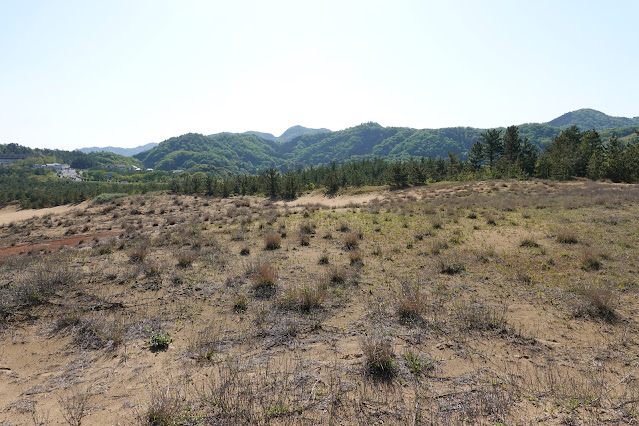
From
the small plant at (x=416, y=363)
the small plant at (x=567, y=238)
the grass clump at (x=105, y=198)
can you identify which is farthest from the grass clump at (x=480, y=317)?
the grass clump at (x=105, y=198)

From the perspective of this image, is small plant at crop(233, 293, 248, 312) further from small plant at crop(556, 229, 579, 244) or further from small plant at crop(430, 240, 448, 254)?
small plant at crop(556, 229, 579, 244)

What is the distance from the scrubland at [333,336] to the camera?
3.69 meters

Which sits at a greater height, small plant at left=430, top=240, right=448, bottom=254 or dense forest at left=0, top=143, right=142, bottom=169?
dense forest at left=0, top=143, right=142, bottom=169

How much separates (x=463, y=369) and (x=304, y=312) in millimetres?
3382

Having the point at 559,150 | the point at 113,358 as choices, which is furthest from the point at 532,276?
the point at 559,150

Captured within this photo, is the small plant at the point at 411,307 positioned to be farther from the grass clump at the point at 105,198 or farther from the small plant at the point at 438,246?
the grass clump at the point at 105,198

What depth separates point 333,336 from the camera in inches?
214

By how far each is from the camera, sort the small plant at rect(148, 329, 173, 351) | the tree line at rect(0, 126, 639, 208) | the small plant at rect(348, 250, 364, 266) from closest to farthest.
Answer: the small plant at rect(148, 329, 173, 351)
the small plant at rect(348, 250, 364, 266)
the tree line at rect(0, 126, 639, 208)

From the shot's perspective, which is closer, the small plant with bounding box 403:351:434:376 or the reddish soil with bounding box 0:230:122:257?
the small plant with bounding box 403:351:434:376

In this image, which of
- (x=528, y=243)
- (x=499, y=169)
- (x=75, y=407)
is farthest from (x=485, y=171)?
(x=75, y=407)

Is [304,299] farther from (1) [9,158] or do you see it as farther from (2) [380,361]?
(1) [9,158]

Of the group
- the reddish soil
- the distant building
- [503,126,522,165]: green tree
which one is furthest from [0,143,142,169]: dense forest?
[503,126,522,165]: green tree

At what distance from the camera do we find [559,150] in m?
43.5

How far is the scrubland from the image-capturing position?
12.1ft
